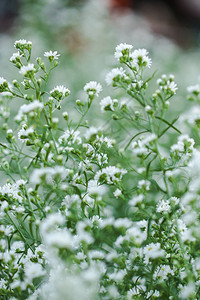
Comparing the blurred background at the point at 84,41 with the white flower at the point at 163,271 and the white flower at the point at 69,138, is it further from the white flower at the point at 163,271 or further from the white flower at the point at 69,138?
the white flower at the point at 163,271

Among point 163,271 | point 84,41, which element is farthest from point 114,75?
point 84,41

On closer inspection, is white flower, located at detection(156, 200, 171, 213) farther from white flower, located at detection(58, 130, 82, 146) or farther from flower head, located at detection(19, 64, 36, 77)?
flower head, located at detection(19, 64, 36, 77)

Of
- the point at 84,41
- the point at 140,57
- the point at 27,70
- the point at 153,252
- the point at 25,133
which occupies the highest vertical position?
the point at 84,41

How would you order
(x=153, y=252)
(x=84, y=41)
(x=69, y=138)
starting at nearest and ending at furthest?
1. (x=153, y=252)
2. (x=69, y=138)
3. (x=84, y=41)

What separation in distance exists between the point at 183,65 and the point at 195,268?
2318 mm

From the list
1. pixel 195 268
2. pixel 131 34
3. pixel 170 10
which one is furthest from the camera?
pixel 170 10

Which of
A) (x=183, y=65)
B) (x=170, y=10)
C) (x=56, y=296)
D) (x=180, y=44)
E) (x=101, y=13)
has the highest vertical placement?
(x=170, y=10)

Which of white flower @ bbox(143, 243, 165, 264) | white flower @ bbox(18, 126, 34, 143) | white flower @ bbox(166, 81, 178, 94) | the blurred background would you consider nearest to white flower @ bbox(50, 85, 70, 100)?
white flower @ bbox(18, 126, 34, 143)

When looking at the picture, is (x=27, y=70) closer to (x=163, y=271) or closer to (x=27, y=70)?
(x=27, y=70)

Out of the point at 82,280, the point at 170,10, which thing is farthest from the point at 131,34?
the point at 82,280

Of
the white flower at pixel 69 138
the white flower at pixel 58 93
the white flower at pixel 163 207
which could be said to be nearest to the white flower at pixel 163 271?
the white flower at pixel 163 207

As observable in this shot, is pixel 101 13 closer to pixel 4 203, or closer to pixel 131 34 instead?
pixel 131 34

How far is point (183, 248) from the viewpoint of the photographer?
28.4 inches

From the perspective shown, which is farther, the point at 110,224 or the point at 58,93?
the point at 58,93
